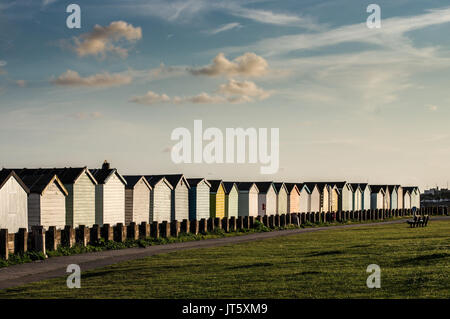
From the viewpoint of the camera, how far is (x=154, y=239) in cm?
3375

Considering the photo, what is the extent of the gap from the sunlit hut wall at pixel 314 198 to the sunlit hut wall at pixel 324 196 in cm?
72

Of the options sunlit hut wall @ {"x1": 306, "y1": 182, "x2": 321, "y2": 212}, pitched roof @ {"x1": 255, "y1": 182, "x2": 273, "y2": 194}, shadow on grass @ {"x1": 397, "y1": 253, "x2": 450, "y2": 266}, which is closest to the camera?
shadow on grass @ {"x1": 397, "y1": 253, "x2": 450, "y2": 266}

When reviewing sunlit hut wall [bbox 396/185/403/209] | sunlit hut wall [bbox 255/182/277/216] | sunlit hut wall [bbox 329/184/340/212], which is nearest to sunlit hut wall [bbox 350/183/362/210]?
sunlit hut wall [bbox 329/184/340/212]

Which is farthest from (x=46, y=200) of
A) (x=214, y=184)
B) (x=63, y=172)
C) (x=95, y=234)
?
(x=214, y=184)

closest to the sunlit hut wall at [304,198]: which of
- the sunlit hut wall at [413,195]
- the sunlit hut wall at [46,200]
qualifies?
the sunlit hut wall at [46,200]

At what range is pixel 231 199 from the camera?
2170 inches

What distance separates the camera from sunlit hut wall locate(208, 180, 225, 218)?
52.2 metres

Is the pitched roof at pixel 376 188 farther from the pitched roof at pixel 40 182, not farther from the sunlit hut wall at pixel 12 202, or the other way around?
the sunlit hut wall at pixel 12 202

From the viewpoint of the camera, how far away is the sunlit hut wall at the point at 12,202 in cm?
2959

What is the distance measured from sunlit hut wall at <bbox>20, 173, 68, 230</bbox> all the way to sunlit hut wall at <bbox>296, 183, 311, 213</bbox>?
3645 centimetres

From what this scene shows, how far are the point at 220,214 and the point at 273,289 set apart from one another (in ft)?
126

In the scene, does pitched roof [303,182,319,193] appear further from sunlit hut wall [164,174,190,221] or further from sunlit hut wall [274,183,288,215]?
sunlit hut wall [164,174,190,221]
